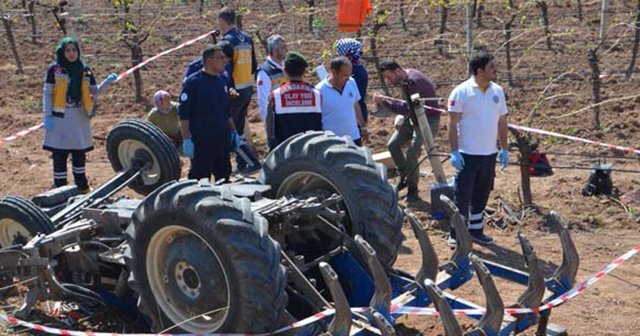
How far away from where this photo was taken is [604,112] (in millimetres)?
12727

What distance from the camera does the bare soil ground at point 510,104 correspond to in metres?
8.02

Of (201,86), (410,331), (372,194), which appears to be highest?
(201,86)

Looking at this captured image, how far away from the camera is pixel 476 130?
8.38 m

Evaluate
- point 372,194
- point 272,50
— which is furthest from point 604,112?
point 372,194

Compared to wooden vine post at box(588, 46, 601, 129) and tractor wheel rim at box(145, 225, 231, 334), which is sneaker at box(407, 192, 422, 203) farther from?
tractor wheel rim at box(145, 225, 231, 334)

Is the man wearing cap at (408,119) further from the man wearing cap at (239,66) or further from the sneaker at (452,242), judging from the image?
the man wearing cap at (239,66)

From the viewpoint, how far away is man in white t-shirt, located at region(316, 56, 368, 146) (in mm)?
8617

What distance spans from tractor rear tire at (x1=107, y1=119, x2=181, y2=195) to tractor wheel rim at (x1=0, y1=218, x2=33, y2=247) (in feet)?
3.89

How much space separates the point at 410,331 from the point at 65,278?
2.44 metres

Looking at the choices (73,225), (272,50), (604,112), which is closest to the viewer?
(73,225)

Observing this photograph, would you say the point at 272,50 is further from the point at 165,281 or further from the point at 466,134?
the point at 165,281

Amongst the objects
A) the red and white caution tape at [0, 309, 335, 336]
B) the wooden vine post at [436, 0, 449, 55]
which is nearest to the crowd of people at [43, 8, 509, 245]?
the red and white caution tape at [0, 309, 335, 336]

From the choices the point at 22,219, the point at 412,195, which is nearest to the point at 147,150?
Result: the point at 22,219

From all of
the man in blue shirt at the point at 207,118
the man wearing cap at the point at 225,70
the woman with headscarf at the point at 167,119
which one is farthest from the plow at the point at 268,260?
the woman with headscarf at the point at 167,119
